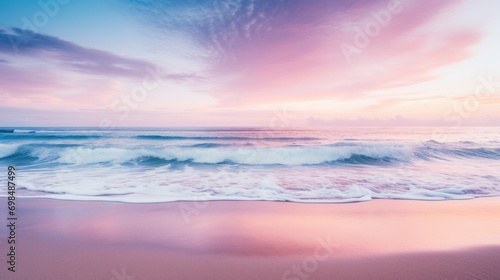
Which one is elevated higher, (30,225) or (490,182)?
(490,182)

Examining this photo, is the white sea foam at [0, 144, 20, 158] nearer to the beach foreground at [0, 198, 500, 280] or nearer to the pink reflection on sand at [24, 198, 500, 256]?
the beach foreground at [0, 198, 500, 280]

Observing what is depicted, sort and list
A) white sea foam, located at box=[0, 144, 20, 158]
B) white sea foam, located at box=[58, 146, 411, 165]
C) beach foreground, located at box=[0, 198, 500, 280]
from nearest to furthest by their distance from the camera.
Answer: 1. beach foreground, located at box=[0, 198, 500, 280]
2. white sea foam, located at box=[58, 146, 411, 165]
3. white sea foam, located at box=[0, 144, 20, 158]

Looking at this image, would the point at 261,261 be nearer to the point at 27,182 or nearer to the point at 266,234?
the point at 266,234

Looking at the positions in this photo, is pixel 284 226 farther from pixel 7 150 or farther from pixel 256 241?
pixel 7 150

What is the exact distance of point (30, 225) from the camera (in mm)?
5152

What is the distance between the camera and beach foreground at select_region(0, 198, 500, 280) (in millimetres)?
3459

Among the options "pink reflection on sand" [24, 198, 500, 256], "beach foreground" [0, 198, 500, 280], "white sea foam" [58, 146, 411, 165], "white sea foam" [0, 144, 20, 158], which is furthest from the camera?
"white sea foam" [0, 144, 20, 158]

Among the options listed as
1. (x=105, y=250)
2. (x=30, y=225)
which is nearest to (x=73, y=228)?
(x=30, y=225)

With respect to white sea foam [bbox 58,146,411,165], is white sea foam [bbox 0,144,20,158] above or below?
below

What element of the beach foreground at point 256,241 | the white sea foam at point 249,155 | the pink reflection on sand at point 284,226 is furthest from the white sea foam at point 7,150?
the pink reflection on sand at point 284,226

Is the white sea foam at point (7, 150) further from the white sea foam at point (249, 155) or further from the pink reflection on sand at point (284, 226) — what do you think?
the pink reflection on sand at point (284, 226)

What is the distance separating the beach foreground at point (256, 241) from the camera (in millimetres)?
3459

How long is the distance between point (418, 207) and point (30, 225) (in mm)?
8432

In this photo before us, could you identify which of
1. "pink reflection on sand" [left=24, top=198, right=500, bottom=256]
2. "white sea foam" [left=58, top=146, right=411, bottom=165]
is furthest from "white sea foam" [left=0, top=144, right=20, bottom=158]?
"pink reflection on sand" [left=24, top=198, right=500, bottom=256]
